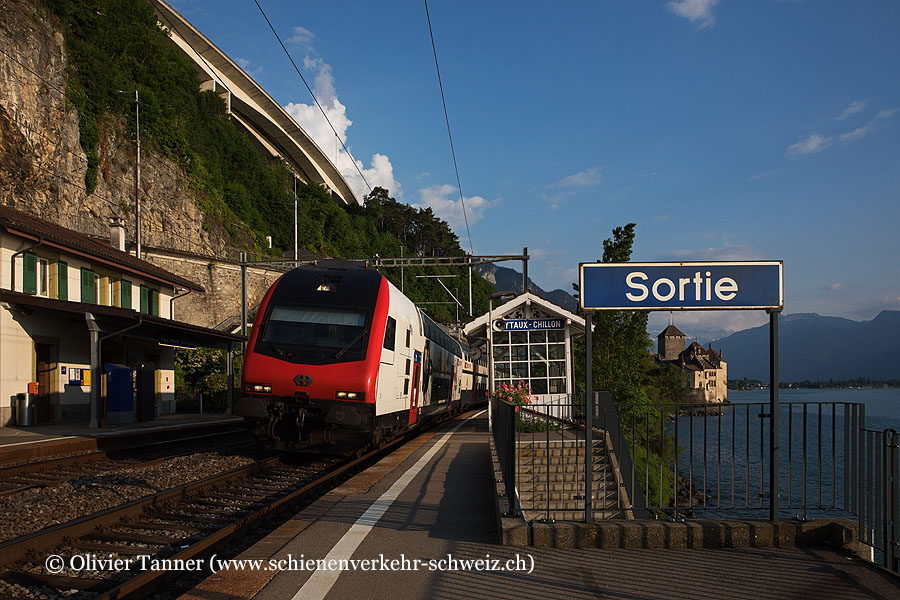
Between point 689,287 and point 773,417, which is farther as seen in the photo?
point 689,287

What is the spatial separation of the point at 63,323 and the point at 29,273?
1.80 metres

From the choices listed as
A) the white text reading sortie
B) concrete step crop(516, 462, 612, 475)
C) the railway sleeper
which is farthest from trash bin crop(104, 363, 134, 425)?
the white text reading sortie

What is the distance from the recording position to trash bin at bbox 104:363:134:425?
20.5 metres

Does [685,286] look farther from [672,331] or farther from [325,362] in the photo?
[672,331]

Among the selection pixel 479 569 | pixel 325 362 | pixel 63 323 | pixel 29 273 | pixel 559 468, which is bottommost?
pixel 559 468

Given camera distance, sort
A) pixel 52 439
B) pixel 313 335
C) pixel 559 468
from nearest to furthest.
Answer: pixel 313 335 < pixel 559 468 < pixel 52 439

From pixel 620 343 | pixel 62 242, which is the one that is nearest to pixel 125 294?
pixel 62 242

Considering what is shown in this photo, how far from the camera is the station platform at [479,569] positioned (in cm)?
467

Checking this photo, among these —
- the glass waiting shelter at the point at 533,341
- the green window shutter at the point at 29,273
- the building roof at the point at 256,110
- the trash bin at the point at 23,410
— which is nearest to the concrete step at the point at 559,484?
the glass waiting shelter at the point at 533,341

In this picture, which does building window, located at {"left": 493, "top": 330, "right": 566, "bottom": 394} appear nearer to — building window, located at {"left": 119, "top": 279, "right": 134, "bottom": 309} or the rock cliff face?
building window, located at {"left": 119, "top": 279, "right": 134, "bottom": 309}

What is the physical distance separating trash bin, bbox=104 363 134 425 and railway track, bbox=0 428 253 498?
5153 millimetres

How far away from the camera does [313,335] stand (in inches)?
462

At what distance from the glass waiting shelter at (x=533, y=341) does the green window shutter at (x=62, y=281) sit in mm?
12818

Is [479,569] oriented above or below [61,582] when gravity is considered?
above
